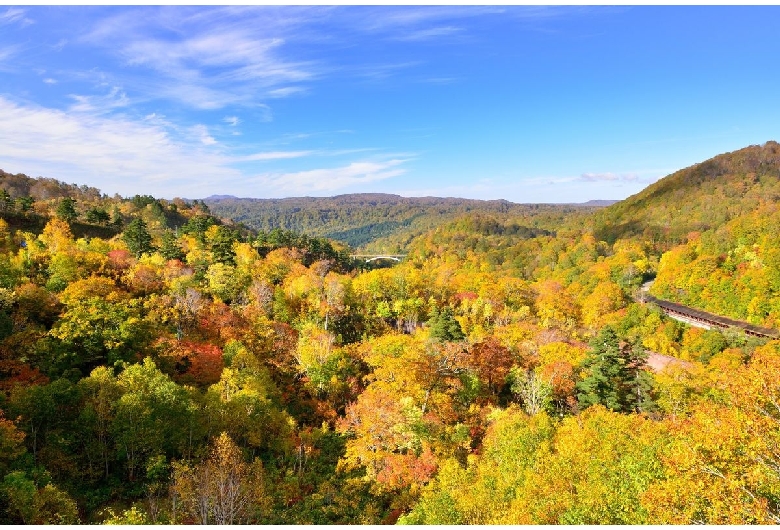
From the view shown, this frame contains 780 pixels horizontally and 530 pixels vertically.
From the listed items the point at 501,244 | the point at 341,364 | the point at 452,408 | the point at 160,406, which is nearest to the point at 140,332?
the point at 160,406

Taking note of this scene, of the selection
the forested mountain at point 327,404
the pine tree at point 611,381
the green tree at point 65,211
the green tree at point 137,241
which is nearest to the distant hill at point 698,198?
the forested mountain at point 327,404

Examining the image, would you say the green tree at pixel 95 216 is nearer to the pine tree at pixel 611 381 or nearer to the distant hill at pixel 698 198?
the pine tree at pixel 611 381

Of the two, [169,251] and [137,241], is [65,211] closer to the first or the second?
[137,241]

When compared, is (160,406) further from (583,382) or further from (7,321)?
(583,382)

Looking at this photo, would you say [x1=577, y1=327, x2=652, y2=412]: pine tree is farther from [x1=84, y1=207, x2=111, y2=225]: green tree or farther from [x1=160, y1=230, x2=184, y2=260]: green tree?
[x1=84, y1=207, x2=111, y2=225]: green tree

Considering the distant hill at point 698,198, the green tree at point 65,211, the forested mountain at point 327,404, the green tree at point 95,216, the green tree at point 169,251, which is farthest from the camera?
the distant hill at point 698,198

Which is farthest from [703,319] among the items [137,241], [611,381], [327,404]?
[137,241]
